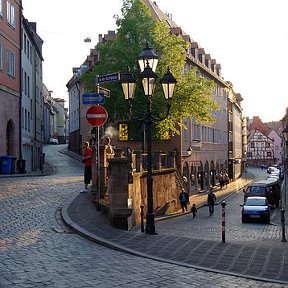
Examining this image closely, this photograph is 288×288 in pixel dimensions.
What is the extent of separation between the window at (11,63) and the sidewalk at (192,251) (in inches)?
894

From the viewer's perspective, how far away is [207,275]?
9.85 metres

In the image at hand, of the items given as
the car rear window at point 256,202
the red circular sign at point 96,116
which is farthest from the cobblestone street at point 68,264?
the car rear window at point 256,202

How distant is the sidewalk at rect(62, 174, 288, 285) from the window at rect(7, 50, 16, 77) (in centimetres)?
2271

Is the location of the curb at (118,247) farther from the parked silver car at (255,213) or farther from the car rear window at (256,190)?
the car rear window at (256,190)

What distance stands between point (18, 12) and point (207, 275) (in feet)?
106

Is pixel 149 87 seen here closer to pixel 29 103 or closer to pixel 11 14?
pixel 11 14

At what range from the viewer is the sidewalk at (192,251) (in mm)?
10477

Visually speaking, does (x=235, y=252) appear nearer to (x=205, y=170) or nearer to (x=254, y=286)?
(x=254, y=286)

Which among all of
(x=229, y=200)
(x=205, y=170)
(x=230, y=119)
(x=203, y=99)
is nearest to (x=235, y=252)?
(x=203, y=99)

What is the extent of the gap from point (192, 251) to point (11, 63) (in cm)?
2779

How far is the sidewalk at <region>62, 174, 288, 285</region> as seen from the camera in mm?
10477

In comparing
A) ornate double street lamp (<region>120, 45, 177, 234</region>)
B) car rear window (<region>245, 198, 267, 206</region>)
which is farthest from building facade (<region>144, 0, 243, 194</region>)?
ornate double street lamp (<region>120, 45, 177, 234</region>)

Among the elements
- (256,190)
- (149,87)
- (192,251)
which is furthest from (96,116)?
(256,190)

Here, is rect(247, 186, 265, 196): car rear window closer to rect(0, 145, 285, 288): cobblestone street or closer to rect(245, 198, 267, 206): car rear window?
rect(245, 198, 267, 206): car rear window
